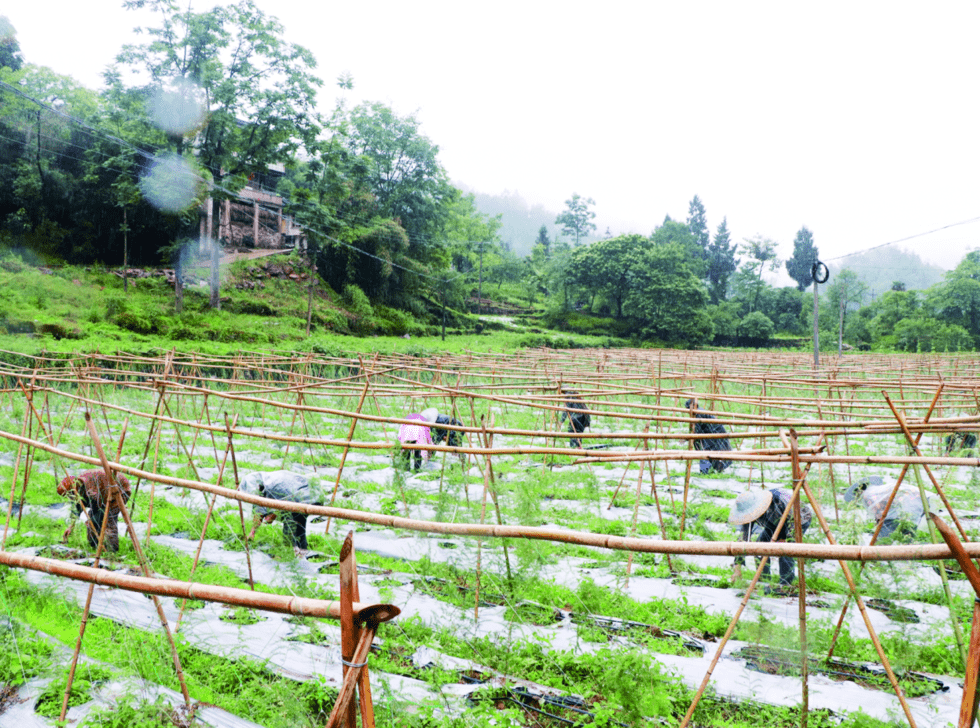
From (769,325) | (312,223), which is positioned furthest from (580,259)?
(312,223)

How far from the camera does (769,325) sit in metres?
50.0

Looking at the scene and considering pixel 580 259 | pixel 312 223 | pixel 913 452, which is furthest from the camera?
pixel 580 259

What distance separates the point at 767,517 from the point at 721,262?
220ft

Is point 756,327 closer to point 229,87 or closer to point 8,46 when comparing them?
point 229,87

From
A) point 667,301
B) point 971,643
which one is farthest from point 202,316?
point 667,301

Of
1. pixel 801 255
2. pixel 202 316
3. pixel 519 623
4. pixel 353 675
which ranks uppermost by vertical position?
pixel 801 255

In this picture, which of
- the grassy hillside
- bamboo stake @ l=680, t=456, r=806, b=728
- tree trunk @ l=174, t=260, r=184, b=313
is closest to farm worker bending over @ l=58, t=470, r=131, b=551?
bamboo stake @ l=680, t=456, r=806, b=728

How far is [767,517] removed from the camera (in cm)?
462

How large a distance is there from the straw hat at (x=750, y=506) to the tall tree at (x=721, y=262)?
6256 cm

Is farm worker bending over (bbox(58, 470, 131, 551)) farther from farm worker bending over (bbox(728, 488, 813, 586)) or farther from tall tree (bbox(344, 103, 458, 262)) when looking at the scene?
tall tree (bbox(344, 103, 458, 262))

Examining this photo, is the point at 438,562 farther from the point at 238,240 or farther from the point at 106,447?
the point at 238,240

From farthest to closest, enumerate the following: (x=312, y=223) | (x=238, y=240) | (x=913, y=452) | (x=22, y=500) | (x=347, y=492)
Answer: (x=238, y=240), (x=312, y=223), (x=347, y=492), (x=22, y=500), (x=913, y=452)

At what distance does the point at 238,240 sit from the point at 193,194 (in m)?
11.1

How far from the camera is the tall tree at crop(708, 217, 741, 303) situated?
6400 centimetres
